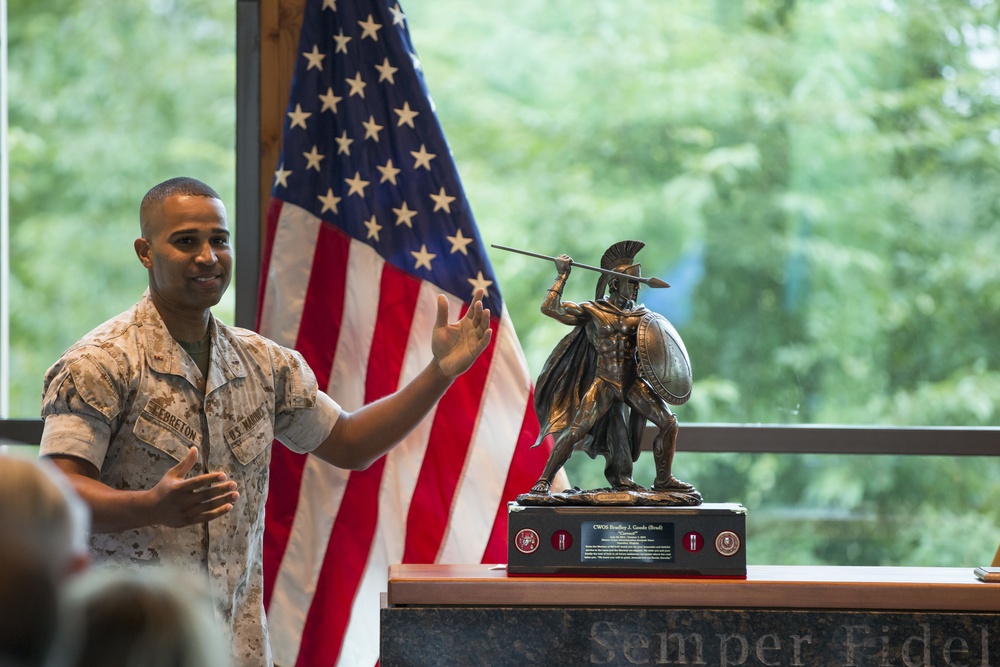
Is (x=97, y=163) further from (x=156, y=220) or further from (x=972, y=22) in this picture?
(x=972, y=22)

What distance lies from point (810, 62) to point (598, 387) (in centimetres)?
157

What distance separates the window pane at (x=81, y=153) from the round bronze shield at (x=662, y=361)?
61.8 inches

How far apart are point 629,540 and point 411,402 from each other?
A: 61 cm

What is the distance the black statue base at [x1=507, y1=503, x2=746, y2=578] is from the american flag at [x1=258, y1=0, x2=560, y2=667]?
58cm

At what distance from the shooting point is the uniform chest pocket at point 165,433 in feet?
7.46

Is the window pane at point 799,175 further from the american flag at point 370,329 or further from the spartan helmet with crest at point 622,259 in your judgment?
the spartan helmet with crest at point 622,259

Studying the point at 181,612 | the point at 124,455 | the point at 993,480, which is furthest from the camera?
the point at 993,480

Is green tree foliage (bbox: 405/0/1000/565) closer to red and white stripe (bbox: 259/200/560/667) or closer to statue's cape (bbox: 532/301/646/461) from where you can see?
red and white stripe (bbox: 259/200/560/667)

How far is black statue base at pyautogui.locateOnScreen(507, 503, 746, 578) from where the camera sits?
2268mm

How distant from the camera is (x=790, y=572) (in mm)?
A: 2332

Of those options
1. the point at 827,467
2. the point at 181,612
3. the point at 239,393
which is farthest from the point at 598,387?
the point at 181,612

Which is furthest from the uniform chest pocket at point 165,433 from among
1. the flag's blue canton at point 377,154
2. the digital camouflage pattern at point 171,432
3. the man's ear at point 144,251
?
the flag's blue canton at point 377,154

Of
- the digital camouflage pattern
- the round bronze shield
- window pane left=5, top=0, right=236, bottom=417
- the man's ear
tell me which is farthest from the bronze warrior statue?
window pane left=5, top=0, right=236, bottom=417

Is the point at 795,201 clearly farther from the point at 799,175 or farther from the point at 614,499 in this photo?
the point at 614,499
